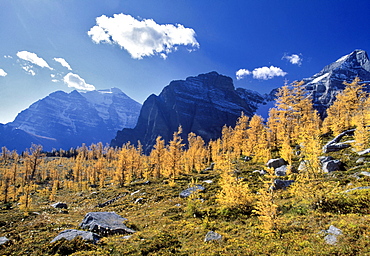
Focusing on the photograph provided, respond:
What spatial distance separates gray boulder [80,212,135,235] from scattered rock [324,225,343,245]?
12.3 m

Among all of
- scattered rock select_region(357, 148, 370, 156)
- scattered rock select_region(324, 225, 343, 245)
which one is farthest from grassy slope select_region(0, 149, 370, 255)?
scattered rock select_region(357, 148, 370, 156)

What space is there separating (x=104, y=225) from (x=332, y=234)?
1449cm

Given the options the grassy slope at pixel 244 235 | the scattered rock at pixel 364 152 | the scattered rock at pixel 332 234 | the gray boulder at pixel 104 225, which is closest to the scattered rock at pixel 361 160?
the scattered rock at pixel 364 152

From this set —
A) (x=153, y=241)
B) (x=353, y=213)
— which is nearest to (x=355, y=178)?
(x=353, y=213)

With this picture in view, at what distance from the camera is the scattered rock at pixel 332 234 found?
810 centimetres

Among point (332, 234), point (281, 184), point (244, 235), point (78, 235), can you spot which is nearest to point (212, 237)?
point (244, 235)

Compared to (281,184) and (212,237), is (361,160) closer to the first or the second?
(281,184)

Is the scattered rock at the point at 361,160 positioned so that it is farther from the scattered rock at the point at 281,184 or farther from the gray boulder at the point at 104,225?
the gray boulder at the point at 104,225

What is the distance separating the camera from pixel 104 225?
45.4ft

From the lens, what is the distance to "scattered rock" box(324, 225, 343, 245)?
26.6 ft

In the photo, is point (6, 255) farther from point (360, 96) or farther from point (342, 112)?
point (342, 112)

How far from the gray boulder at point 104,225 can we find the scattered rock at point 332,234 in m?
12.3

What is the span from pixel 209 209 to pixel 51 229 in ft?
46.5

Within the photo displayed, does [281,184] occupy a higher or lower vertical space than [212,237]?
higher
